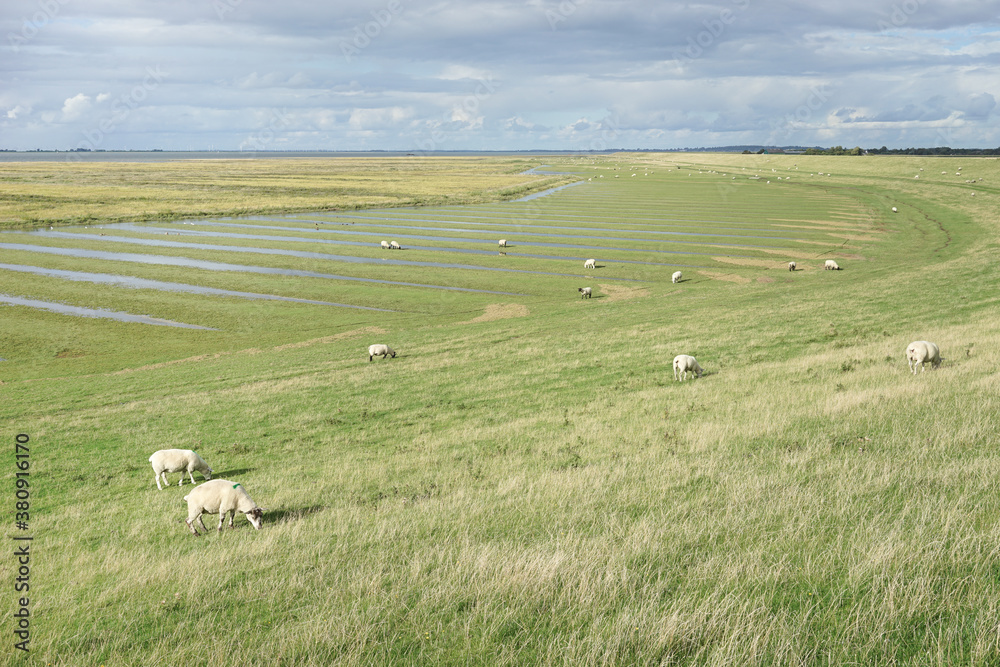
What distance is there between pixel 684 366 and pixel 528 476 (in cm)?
1402

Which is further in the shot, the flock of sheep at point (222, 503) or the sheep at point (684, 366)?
the sheep at point (684, 366)

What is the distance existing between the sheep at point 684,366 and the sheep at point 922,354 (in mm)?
7429

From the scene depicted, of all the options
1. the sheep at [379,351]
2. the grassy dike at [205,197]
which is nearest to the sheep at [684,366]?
the sheep at [379,351]

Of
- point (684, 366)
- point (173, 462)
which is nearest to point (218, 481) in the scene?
point (173, 462)

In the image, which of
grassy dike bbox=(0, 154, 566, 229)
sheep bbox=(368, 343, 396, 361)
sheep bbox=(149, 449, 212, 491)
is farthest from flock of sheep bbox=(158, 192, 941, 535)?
grassy dike bbox=(0, 154, 566, 229)

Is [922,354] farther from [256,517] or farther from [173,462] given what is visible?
[173,462]

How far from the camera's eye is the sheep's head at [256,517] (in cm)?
1272

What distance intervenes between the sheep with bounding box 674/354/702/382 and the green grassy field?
50cm

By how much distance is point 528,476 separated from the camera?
13961mm

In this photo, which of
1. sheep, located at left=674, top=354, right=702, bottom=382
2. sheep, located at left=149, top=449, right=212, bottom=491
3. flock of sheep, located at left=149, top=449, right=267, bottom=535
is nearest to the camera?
flock of sheep, located at left=149, top=449, right=267, bottom=535

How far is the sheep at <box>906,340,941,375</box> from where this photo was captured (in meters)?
21.6

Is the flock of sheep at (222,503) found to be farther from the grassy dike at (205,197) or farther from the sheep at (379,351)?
the grassy dike at (205,197)

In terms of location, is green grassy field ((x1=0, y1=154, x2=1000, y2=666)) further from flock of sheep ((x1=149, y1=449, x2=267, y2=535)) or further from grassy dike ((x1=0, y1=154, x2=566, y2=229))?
grassy dike ((x1=0, y1=154, x2=566, y2=229))

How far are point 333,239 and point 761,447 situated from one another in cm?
7844
